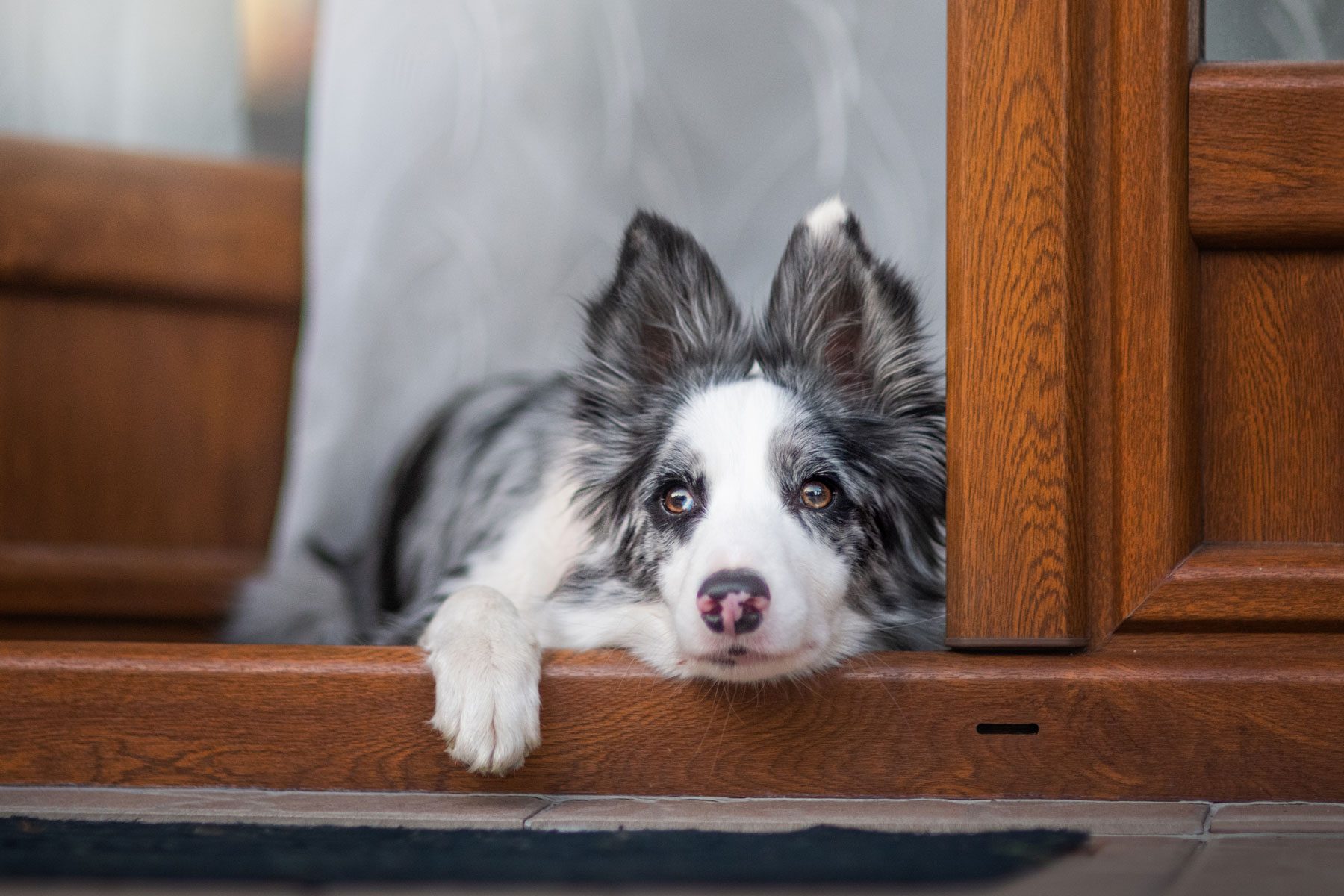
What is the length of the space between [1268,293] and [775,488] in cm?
79

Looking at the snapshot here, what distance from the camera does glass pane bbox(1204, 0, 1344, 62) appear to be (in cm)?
172

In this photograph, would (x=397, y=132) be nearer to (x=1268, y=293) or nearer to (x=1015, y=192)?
(x=1015, y=192)

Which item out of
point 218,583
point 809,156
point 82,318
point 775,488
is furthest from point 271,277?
point 775,488

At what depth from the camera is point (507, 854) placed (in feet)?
4.00

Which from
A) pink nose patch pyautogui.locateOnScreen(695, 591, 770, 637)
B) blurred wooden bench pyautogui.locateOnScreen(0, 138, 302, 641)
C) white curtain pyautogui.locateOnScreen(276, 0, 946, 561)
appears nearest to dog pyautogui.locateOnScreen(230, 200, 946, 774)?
pink nose patch pyautogui.locateOnScreen(695, 591, 770, 637)

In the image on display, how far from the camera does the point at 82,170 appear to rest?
3.18 m

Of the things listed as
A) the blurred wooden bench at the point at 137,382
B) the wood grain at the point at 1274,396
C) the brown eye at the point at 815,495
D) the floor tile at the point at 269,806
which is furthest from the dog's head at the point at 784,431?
the blurred wooden bench at the point at 137,382

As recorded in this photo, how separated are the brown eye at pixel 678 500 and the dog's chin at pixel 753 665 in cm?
28

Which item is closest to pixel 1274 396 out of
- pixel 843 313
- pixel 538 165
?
pixel 843 313

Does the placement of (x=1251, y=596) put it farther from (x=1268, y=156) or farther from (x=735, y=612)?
(x=735, y=612)

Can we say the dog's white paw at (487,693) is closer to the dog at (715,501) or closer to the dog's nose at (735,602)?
the dog at (715,501)

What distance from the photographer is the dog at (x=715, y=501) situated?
1.57 m

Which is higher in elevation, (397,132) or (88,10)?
(88,10)

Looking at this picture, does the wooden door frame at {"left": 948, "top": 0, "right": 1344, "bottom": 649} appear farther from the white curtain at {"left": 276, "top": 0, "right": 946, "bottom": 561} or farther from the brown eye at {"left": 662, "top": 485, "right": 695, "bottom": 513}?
the white curtain at {"left": 276, "top": 0, "right": 946, "bottom": 561}
